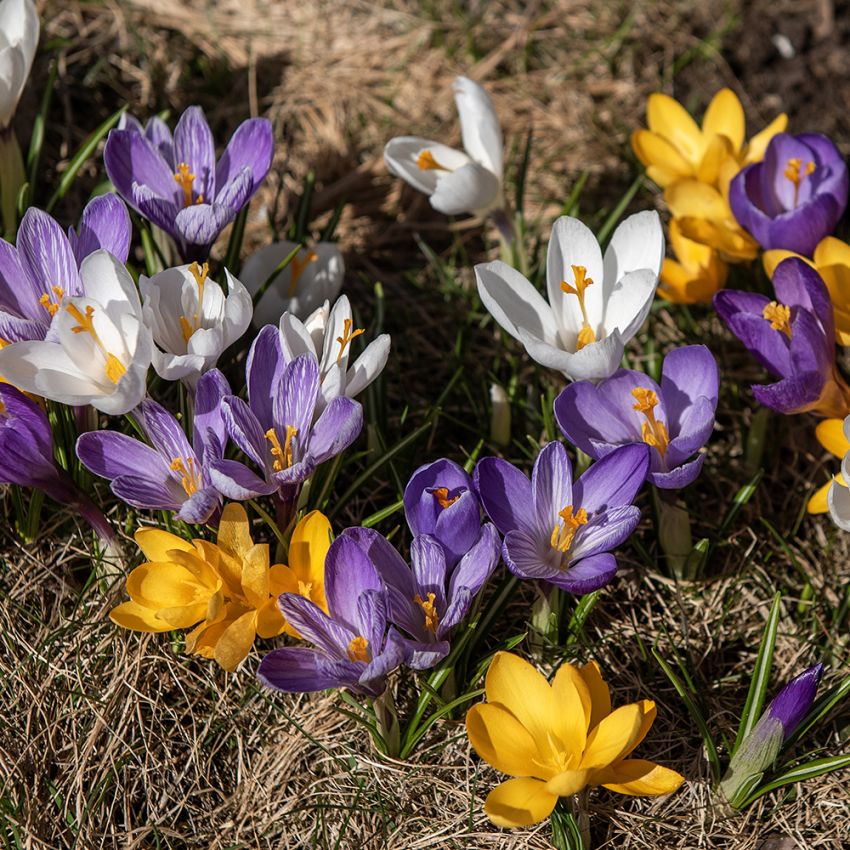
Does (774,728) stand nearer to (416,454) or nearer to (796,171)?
(416,454)

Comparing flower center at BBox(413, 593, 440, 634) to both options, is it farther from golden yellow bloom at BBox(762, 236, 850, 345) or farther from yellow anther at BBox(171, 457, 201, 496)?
golden yellow bloom at BBox(762, 236, 850, 345)

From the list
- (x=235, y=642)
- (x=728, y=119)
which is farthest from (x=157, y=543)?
(x=728, y=119)

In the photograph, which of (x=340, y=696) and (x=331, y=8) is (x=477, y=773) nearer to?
(x=340, y=696)

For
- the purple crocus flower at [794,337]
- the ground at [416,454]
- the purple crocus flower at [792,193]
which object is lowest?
the ground at [416,454]

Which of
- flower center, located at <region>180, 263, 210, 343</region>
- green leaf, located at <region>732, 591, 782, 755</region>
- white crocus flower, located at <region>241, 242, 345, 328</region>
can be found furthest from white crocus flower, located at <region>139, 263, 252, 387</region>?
green leaf, located at <region>732, 591, 782, 755</region>

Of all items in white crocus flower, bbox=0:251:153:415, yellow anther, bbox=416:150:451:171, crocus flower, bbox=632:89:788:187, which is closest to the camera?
white crocus flower, bbox=0:251:153:415

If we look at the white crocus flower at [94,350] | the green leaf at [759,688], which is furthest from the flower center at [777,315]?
the white crocus flower at [94,350]

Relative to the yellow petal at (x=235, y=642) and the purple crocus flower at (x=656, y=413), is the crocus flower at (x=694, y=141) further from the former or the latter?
the yellow petal at (x=235, y=642)
